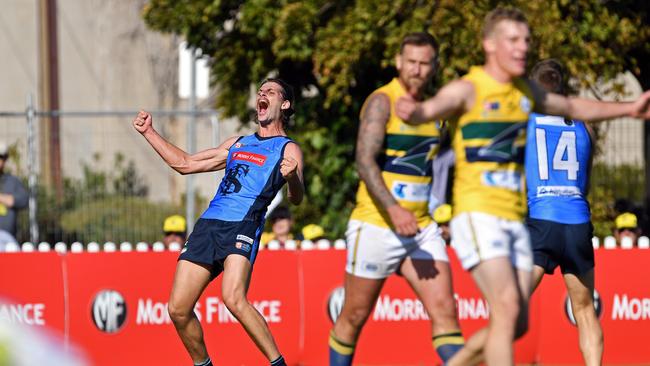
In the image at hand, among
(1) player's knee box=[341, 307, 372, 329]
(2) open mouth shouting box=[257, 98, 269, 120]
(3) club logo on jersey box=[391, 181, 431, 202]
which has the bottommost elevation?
(1) player's knee box=[341, 307, 372, 329]

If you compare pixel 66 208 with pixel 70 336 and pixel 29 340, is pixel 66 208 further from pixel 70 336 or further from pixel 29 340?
pixel 29 340

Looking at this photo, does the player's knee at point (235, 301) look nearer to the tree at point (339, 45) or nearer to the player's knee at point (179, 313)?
the player's knee at point (179, 313)

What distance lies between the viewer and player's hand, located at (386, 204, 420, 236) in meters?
5.92

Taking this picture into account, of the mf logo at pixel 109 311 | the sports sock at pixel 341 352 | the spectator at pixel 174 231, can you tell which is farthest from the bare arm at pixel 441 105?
the spectator at pixel 174 231

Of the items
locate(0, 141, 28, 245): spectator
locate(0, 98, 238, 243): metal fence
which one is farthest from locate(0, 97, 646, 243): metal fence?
locate(0, 141, 28, 245): spectator

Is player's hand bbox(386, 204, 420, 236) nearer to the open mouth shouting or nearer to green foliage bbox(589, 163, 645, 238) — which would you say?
the open mouth shouting

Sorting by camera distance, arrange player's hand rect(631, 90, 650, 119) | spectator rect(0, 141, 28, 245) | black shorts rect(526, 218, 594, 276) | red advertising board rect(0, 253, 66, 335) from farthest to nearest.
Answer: spectator rect(0, 141, 28, 245) → red advertising board rect(0, 253, 66, 335) → black shorts rect(526, 218, 594, 276) → player's hand rect(631, 90, 650, 119)

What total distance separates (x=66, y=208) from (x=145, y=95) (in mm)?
12269

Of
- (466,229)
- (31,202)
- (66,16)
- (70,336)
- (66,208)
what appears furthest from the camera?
(66,16)

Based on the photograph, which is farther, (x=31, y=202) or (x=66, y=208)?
(x=66, y=208)

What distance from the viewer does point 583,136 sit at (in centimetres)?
785

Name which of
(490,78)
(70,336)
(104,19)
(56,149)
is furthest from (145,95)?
(490,78)

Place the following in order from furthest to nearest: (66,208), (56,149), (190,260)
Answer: (56,149) < (66,208) < (190,260)

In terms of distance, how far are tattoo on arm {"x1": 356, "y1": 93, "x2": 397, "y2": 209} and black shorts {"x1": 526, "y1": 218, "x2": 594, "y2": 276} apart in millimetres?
1940
